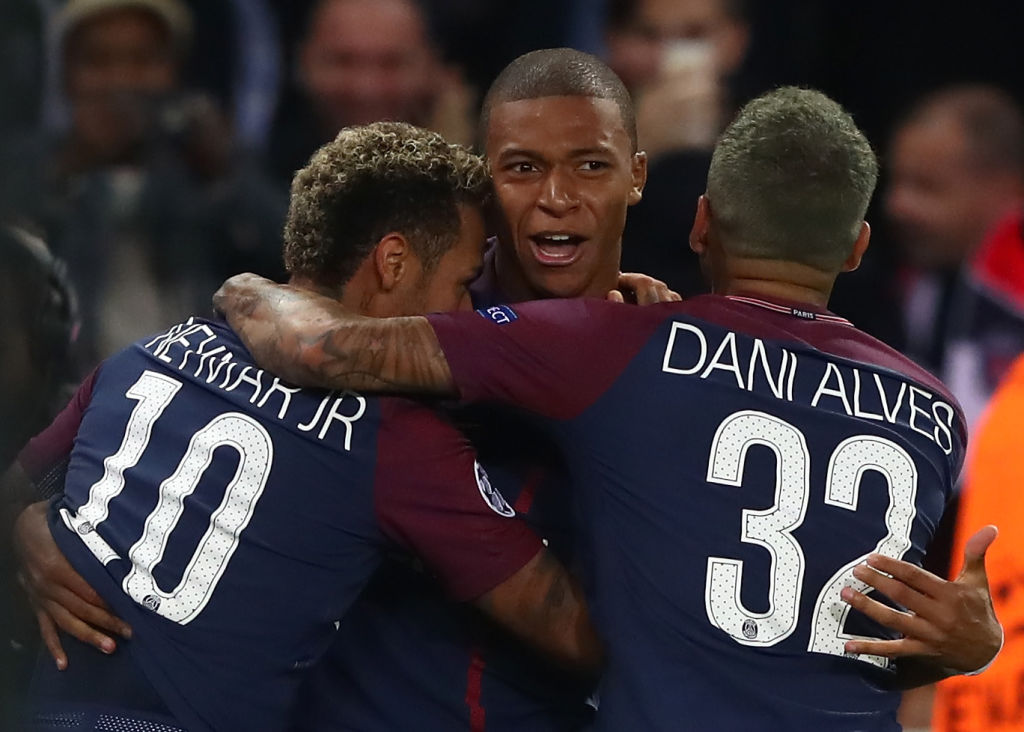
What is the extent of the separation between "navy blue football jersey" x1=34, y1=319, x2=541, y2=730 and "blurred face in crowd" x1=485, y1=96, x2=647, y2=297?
627mm

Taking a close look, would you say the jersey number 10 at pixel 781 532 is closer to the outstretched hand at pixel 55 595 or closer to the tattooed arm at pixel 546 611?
the tattooed arm at pixel 546 611

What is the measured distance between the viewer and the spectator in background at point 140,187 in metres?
5.36

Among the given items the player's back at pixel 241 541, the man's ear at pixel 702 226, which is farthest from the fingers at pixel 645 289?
the player's back at pixel 241 541

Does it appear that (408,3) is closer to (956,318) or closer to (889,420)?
(956,318)

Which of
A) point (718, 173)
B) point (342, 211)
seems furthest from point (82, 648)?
point (718, 173)

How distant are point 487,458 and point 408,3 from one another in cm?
307

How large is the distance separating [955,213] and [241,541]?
152 inches

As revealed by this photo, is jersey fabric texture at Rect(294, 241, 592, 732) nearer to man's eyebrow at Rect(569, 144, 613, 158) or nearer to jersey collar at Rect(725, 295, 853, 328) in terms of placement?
jersey collar at Rect(725, 295, 853, 328)

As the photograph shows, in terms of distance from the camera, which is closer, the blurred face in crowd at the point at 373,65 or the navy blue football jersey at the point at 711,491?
the navy blue football jersey at the point at 711,491

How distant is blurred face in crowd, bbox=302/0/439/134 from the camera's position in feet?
19.1

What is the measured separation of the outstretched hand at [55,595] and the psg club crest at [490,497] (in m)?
0.68

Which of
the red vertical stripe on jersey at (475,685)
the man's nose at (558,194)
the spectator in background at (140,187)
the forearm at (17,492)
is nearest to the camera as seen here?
the forearm at (17,492)

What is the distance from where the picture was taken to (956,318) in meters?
5.82

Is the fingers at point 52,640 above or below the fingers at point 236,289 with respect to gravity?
below
